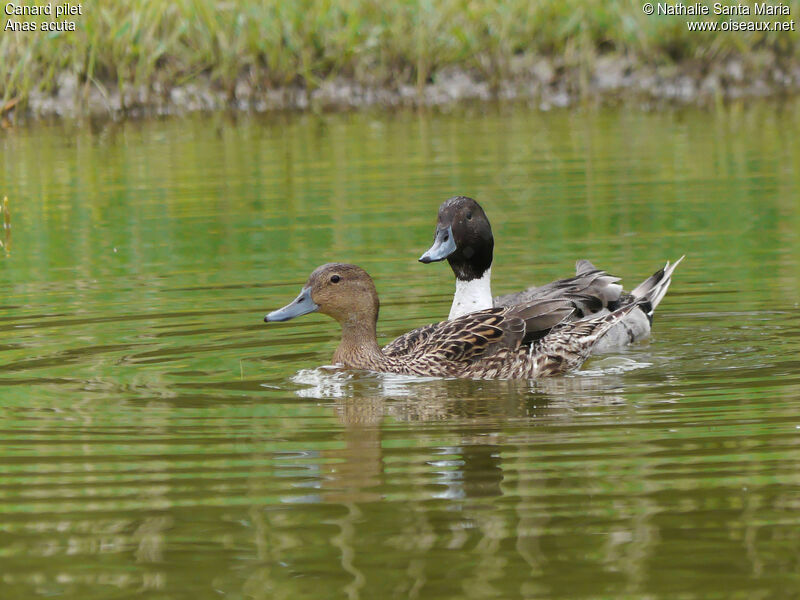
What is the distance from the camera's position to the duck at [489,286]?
27.9 ft

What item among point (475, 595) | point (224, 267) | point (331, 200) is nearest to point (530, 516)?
point (475, 595)

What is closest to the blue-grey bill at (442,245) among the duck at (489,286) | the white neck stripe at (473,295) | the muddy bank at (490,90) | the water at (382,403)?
the duck at (489,286)

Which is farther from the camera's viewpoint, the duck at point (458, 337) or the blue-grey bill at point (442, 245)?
the blue-grey bill at point (442, 245)

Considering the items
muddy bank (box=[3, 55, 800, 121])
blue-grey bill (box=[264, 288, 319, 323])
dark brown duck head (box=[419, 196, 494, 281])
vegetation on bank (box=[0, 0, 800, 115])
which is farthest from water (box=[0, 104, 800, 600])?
muddy bank (box=[3, 55, 800, 121])

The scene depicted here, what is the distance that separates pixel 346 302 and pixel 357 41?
49.4 ft

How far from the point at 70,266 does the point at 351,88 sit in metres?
13.3

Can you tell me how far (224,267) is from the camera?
35.8 feet

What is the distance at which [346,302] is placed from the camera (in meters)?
8.00

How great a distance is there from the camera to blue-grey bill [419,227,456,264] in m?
8.27

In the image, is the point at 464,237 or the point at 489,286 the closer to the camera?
the point at 464,237

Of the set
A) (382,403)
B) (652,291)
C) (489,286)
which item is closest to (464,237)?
(489,286)

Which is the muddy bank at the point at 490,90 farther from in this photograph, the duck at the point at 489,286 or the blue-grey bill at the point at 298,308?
the blue-grey bill at the point at 298,308

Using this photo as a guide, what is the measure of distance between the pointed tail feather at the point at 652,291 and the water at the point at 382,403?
184 millimetres

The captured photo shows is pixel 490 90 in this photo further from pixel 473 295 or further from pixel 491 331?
pixel 491 331
